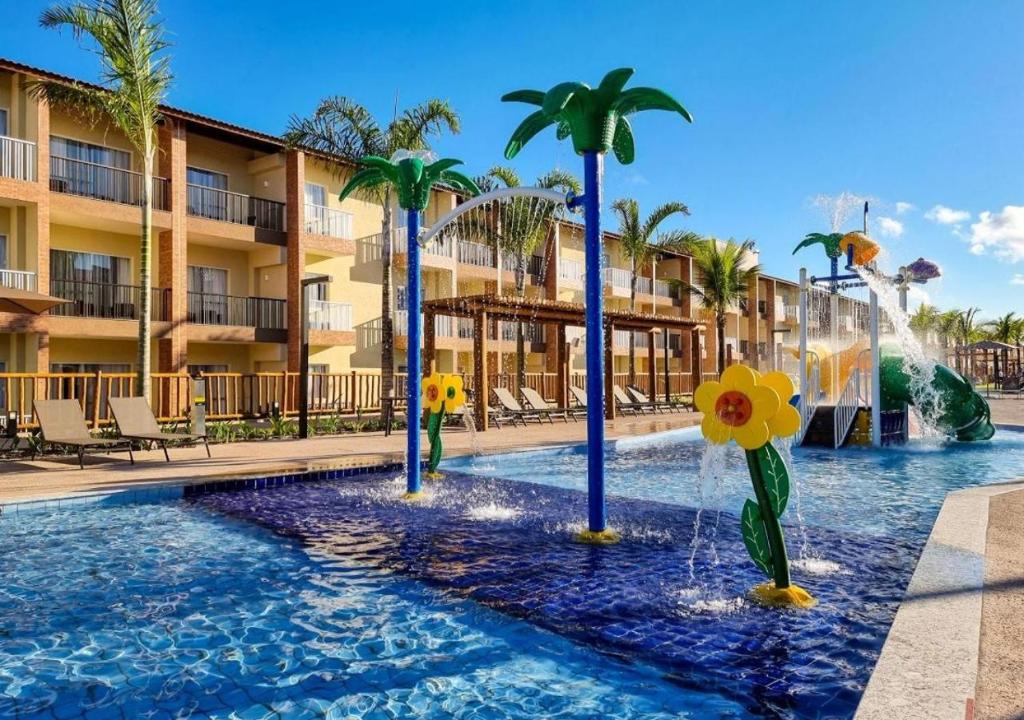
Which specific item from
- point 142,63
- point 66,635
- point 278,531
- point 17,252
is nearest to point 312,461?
point 278,531

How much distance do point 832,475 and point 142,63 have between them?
47.5 ft

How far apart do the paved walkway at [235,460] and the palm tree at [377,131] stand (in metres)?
4.31

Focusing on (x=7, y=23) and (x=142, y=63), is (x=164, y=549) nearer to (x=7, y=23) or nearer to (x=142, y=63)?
(x=142, y=63)

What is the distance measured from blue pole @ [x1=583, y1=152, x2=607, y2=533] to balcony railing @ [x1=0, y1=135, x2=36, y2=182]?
1636cm

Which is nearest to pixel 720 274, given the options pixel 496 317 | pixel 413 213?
pixel 496 317

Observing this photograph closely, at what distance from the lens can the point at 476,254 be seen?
29312mm

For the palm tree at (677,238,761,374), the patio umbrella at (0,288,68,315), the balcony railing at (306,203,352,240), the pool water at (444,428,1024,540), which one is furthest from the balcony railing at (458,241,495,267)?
the patio umbrella at (0,288,68,315)

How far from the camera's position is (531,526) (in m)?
6.91

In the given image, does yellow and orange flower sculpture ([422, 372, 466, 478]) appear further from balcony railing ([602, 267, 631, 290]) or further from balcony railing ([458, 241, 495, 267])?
balcony railing ([602, 267, 631, 290])

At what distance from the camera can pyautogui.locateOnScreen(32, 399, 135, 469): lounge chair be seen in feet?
33.8

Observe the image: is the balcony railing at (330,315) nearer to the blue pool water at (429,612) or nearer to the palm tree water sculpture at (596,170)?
the blue pool water at (429,612)

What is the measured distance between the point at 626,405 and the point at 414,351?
1516cm

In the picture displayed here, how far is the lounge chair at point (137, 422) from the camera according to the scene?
35.3ft

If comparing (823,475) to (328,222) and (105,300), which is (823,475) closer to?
(105,300)
